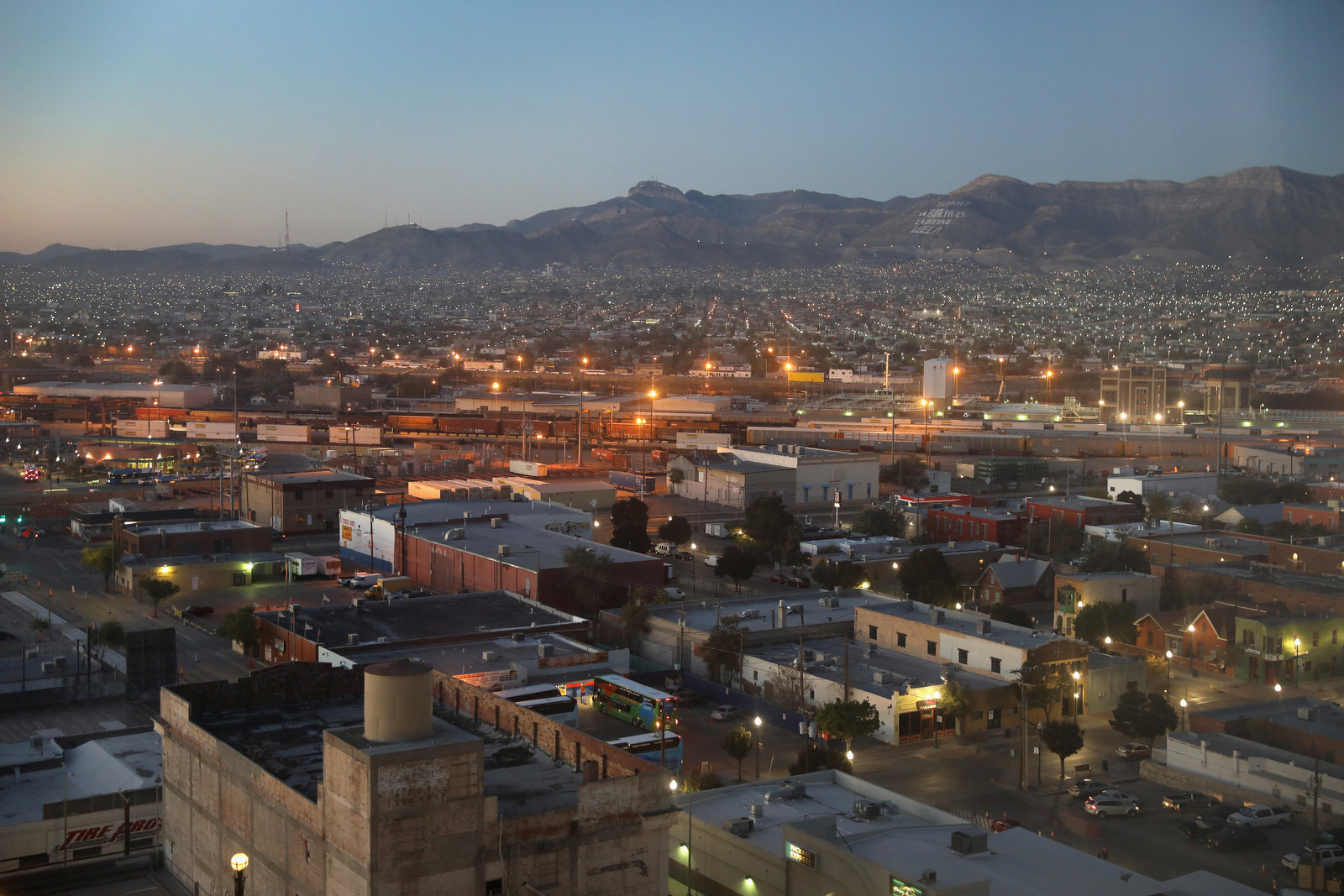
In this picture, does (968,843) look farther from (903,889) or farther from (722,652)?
(722,652)

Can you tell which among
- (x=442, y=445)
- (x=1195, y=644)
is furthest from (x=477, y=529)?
(x=442, y=445)

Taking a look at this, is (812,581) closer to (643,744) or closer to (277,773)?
(643,744)

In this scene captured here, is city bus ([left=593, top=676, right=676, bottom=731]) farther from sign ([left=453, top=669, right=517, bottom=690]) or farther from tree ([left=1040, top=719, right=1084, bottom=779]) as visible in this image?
tree ([left=1040, top=719, right=1084, bottom=779])

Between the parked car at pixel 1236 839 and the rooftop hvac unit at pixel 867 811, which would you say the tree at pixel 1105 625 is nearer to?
the parked car at pixel 1236 839

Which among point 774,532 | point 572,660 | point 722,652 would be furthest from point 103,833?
point 774,532

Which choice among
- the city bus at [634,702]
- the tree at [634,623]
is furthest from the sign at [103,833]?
the tree at [634,623]
